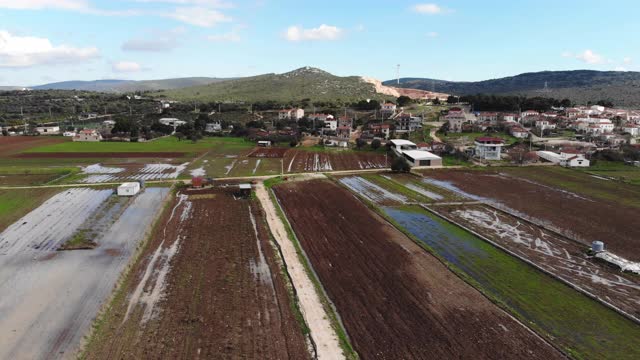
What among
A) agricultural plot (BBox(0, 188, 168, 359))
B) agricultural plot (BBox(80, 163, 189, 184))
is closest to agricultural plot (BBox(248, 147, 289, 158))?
agricultural plot (BBox(80, 163, 189, 184))

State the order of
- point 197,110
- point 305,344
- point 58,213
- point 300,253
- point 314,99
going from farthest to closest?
point 314,99, point 197,110, point 58,213, point 300,253, point 305,344

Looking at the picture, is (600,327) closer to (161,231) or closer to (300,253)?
(300,253)

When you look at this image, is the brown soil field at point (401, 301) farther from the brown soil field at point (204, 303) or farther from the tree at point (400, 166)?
the tree at point (400, 166)

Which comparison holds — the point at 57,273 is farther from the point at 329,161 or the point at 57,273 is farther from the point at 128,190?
the point at 329,161

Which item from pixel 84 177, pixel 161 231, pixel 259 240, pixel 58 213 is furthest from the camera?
pixel 84 177

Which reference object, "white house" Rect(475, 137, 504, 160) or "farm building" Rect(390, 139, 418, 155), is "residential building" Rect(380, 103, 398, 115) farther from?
"white house" Rect(475, 137, 504, 160)

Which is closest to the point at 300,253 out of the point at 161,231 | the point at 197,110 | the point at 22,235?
the point at 161,231

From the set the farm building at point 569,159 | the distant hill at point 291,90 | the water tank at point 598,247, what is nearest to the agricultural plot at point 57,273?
the water tank at point 598,247
